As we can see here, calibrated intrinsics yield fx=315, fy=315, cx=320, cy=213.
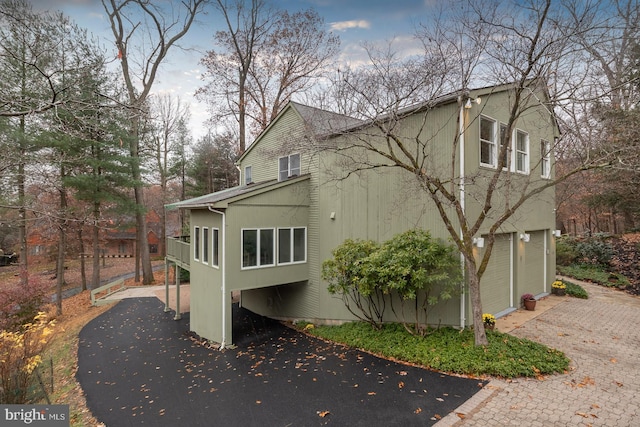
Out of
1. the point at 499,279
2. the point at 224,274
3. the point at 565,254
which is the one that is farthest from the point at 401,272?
the point at 565,254

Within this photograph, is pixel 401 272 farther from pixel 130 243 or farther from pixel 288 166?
pixel 130 243

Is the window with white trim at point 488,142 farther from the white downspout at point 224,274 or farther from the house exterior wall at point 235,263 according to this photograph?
the white downspout at point 224,274

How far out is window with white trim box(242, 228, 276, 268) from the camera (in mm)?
9797

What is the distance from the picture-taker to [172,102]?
23.6 metres

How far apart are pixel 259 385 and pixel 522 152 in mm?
10131

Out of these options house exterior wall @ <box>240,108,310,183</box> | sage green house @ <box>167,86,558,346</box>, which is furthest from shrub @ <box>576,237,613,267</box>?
house exterior wall @ <box>240,108,310,183</box>

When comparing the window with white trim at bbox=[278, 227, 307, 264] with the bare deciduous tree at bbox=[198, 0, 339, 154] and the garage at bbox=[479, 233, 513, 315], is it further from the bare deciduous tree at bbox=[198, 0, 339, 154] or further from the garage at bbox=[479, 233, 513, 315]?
the bare deciduous tree at bbox=[198, 0, 339, 154]

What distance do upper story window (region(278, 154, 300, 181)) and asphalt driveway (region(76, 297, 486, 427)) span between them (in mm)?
5972

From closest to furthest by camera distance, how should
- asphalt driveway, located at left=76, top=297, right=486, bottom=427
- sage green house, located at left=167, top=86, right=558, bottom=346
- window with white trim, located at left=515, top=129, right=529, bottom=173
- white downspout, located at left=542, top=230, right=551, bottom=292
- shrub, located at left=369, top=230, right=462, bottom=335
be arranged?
asphalt driveway, located at left=76, top=297, right=486, bottom=427
shrub, located at left=369, top=230, right=462, bottom=335
sage green house, located at left=167, top=86, right=558, bottom=346
window with white trim, located at left=515, top=129, right=529, bottom=173
white downspout, located at left=542, top=230, right=551, bottom=292

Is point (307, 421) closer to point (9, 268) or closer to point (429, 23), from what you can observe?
point (429, 23)

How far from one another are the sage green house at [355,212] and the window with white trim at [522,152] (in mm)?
39

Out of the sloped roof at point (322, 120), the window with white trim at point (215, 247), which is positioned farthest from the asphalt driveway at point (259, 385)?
the sloped roof at point (322, 120)

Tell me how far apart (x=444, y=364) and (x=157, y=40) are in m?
21.8

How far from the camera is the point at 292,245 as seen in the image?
35.7 feet
